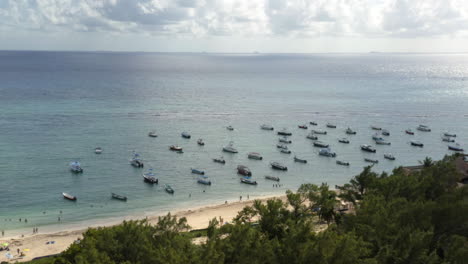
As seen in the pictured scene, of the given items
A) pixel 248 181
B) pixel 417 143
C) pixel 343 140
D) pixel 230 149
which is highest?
pixel 230 149

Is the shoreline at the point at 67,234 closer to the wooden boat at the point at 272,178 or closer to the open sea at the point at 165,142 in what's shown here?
the open sea at the point at 165,142

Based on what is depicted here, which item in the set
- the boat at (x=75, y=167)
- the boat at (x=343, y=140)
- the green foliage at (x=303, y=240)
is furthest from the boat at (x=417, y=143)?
the boat at (x=75, y=167)

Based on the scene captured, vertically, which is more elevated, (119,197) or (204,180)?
(204,180)

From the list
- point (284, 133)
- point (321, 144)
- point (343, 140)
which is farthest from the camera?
point (284, 133)

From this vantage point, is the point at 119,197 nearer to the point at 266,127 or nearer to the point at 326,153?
the point at 326,153

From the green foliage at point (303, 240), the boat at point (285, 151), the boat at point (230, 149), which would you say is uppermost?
the green foliage at point (303, 240)

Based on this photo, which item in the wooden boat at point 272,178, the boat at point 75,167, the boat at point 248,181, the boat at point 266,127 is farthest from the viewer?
the boat at point 266,127

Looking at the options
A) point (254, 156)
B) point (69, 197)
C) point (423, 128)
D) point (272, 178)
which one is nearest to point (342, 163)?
point (272, 178)

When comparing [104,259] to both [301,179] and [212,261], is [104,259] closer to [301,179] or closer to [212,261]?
[212,261]

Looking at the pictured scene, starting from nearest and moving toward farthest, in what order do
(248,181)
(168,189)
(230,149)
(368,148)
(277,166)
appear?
(168,189) → (248,181) → (277,166) → (230,149) → (368,148)
